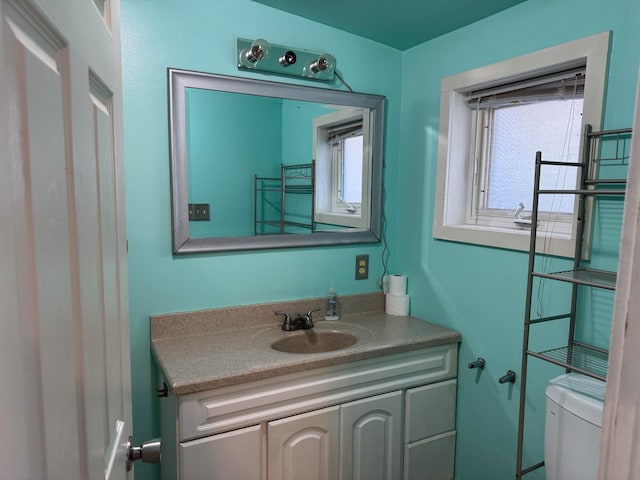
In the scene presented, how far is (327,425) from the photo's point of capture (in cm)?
162

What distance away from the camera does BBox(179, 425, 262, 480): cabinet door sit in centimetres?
141

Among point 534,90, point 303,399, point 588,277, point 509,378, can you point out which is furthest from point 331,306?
point 534,90

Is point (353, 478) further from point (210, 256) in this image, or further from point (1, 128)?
point (1, 128)

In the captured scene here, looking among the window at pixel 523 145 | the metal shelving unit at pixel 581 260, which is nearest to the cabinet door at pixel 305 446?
the metal shelving unit at pixel 581 260

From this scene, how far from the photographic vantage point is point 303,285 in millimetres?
2051

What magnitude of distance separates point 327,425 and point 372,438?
0.23 m

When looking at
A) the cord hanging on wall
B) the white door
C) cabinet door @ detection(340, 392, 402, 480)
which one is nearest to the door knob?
the white door

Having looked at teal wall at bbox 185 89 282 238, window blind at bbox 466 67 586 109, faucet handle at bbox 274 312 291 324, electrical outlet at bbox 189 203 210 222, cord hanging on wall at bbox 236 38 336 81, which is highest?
cord hanging on wall at bbox 236 38 336 81

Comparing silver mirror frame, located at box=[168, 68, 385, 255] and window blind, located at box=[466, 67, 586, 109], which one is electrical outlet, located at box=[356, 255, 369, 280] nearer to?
silver mirror frame, located at box=[168, 68, 385, 255]

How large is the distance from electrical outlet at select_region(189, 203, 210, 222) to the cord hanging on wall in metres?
0.60

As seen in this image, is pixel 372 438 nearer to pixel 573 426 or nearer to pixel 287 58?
pixel 573 426

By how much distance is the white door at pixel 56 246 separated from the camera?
1.14ft

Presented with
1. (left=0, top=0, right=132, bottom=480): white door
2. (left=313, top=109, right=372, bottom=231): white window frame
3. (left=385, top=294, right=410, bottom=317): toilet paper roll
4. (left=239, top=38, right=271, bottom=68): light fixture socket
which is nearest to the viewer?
(left=0, top=0, right=132, bottom=480): white door

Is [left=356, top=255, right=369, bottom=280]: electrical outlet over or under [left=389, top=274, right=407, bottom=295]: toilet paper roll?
over
